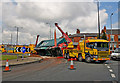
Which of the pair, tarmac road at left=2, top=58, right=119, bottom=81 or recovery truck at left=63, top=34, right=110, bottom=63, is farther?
recovery truck at left=63, top=34, right=110, bottom=63

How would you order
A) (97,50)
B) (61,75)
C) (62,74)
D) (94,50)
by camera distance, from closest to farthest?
(61,75), (62,74), (97,50), (94,50)

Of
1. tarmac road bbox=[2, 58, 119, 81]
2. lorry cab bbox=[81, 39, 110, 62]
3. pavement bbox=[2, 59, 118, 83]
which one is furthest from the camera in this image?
lorry cab bbox=[81, 39, 110, 62]

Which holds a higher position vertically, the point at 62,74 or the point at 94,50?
the point at 94,50

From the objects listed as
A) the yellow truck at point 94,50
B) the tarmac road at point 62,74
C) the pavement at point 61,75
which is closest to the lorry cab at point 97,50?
the yellow truck at point 94,50

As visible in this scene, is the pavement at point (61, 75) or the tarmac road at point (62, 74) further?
the tarmac road at point (62, 74)

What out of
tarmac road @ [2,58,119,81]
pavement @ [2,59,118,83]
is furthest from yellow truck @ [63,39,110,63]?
pavement @ [2,59,118,83]

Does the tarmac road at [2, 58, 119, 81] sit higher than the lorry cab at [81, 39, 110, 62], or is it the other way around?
the lorry cab at [81, 39, 110, 62]

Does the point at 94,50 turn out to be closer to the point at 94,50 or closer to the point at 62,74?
the point at 94,50

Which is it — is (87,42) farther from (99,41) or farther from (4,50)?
(4,50)

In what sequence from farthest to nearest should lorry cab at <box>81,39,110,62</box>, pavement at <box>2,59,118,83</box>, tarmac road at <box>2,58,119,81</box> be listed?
lorry cab at <box>81,39,110,62</box> → tarmac road at <box>2,58,119,81</box> → pavement at <box>2,59,118,83</box>

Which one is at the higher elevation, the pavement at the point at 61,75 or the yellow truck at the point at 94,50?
the yellow truck at the point at 94,50

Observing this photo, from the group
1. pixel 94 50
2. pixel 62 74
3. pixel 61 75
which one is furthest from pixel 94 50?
pixel 61 75

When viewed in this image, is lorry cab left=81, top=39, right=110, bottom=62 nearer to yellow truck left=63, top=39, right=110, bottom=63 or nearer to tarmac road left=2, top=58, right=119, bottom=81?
yellow truck left=63, top=39, right=110, bottom=63

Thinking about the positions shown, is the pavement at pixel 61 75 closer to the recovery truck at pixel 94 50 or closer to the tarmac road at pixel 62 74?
the tarmac road at pixel 62 74
